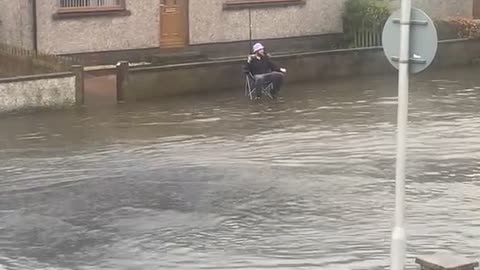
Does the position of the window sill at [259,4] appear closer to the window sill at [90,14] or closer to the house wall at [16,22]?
the window sill at [90,14]

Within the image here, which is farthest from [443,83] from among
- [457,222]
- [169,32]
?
[457,222]

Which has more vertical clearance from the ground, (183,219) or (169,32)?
(169,32)

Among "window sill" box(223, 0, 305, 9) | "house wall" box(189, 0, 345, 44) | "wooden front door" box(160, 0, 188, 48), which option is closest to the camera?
"wooden front door" box(160, 0, 188, 48)

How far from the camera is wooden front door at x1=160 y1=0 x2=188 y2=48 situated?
2392 centimetres

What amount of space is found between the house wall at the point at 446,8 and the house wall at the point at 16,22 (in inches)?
429

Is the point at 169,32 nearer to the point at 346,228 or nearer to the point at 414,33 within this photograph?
the point at 346,228

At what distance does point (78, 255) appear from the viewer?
977 centimetres

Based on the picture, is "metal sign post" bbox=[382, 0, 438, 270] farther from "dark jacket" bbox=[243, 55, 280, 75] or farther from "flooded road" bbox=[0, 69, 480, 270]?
"dark jacket" bbox=[243, 55, 280, 75]

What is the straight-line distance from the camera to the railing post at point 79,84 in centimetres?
1839

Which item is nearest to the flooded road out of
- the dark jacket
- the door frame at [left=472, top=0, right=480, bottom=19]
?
the dark jacket

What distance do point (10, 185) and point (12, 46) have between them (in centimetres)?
883

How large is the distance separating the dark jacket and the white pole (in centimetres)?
1173

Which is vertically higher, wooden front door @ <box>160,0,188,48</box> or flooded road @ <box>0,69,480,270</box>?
wooden front door @ <box>160,0,188,48</box>

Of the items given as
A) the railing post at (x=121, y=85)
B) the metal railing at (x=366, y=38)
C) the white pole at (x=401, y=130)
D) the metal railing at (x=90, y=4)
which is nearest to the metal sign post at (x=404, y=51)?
the white pole at (x=401, y=130)
